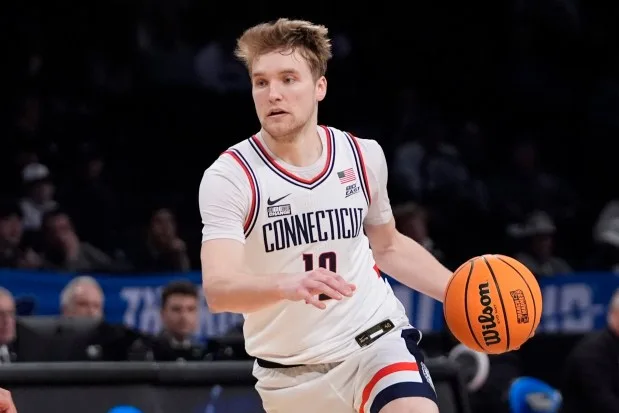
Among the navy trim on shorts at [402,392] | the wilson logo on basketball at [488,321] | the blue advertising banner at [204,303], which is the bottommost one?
the navy trim on shorts at [402,392]

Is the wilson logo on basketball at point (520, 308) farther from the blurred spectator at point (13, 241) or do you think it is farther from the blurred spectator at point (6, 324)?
the blurred spectator at point (13, 241)

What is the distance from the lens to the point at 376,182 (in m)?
5.66

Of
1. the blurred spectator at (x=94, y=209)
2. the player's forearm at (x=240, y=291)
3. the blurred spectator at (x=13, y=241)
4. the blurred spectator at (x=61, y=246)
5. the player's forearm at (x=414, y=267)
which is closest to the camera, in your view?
the player's forearm at (x=240, y=291)

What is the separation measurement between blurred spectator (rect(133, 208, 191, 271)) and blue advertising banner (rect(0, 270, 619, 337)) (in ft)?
2.35

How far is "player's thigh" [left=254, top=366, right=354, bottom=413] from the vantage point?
5.34 meters

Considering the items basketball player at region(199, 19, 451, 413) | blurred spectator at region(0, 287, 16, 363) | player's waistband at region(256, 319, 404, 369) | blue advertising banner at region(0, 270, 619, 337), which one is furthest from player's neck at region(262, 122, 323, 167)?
blue advertising banner at region(0, 270, 619, 337)

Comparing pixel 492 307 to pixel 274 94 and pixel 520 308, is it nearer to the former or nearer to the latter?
pixel 520 308

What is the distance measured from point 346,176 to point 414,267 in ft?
1.76

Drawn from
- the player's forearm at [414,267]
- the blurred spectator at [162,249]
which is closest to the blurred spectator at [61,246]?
the blurred spectator at [162,249]

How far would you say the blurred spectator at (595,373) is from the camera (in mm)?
9641

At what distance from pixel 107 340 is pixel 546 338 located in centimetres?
384

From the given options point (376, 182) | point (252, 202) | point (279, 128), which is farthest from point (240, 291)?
point (376, 182)

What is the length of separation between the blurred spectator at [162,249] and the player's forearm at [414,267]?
6362 mm

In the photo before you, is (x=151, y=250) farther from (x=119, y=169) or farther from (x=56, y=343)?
(x=56, y=343)
